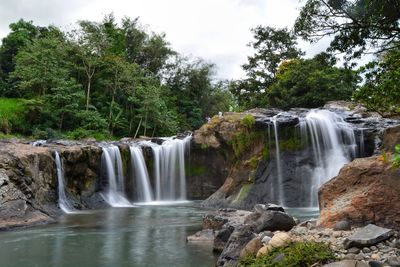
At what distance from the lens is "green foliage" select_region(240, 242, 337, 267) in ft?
21.4

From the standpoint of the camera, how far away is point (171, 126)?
4466cm

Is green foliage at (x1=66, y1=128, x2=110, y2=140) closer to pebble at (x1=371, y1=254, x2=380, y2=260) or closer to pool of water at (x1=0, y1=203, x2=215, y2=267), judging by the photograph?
pool of water at (x1=0, y1=203, x2=215, y2=267)

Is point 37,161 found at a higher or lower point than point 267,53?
lower

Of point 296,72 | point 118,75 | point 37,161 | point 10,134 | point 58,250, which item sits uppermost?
point 118,75

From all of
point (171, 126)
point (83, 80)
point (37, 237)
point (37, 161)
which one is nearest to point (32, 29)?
point (83, 80)

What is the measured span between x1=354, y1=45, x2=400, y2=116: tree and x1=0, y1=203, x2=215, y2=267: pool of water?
488cm

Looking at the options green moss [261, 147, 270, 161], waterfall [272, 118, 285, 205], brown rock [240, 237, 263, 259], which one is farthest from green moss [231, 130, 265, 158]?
brown rock [240, 237, 263, 259]

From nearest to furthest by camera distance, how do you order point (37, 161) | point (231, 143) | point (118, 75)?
point (37, 161) → point (231, 143) → point (118, 75)

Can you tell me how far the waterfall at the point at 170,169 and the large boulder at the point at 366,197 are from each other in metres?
19.5

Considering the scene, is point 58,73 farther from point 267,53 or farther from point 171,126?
point 267,53

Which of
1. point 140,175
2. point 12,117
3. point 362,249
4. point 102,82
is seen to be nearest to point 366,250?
point 362,249

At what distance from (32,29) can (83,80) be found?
38.7 ft

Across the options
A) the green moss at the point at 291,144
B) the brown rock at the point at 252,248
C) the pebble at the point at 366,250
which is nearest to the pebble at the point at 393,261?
the pebble at the point at 366,250

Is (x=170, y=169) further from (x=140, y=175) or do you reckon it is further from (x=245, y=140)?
(x=245, y=140)
